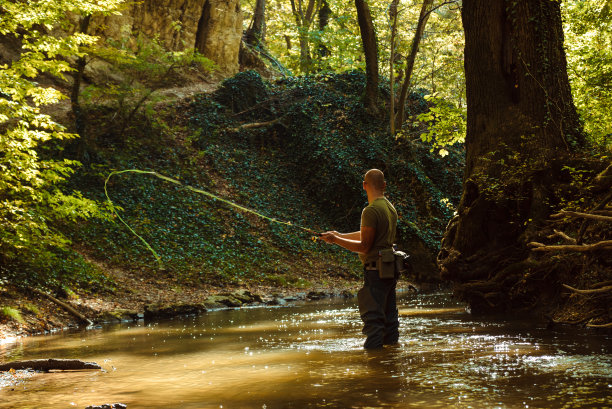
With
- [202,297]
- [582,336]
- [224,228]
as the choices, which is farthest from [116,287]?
[582,336]

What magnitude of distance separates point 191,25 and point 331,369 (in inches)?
973

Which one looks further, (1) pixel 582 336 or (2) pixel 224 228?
(2) pixel 224 228

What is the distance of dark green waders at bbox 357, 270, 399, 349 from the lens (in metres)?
6.37

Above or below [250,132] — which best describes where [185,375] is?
below

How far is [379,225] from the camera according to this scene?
21.7 feet

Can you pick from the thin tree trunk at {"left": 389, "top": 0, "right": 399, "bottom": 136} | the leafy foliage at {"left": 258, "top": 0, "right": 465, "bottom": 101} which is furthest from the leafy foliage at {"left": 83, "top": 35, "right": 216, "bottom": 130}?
the leafy foliage at {"left": 258, "top": 0, "right": 465, "bottom": 101}

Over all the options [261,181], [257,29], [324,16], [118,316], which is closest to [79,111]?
Result: [261,181]

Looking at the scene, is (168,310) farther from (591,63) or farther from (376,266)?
(591,63)

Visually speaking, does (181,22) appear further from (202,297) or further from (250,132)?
(202,297)

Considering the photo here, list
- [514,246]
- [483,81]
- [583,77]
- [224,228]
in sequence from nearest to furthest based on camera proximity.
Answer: [514,246] → [483,81] → [583,77] → [224,228]

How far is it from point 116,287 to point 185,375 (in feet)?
29.0

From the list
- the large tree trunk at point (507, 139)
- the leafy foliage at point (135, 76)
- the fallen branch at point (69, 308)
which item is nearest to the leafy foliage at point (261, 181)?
the leafy foliage at point (135, 76)

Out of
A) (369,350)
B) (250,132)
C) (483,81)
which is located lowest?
(369,350)

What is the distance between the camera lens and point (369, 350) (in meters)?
6.28
